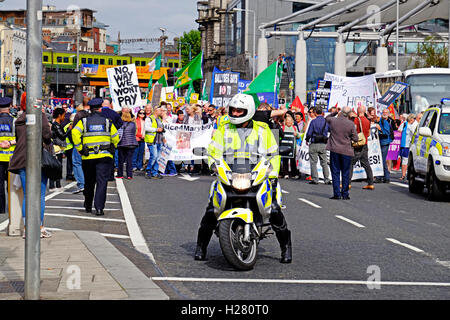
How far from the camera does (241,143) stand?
1002cm

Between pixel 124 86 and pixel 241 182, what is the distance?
71.3 feet

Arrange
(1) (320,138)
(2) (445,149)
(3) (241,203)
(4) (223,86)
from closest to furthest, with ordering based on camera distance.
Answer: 1. (3) (241,203)
2. (2) (445,149)
3. (1) (320,138)
4. (4) (223,86)

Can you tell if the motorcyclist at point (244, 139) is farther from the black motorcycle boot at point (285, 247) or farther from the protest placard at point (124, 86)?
the protest placard at point (124, 86)

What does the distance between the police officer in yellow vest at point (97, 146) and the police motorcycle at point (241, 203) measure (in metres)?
5.41

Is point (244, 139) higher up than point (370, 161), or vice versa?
point (244, 139)

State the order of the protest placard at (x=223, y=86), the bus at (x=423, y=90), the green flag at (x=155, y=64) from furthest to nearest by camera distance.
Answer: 1. the green flag at (x=155, y=64)
2. the protest placard at (x=223, y=86)
3. the bus at (x=423, y=90)

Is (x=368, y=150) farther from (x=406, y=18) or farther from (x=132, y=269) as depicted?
(x=406, y=18)

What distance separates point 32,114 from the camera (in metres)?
7.10

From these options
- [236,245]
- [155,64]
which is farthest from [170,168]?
[236,245]

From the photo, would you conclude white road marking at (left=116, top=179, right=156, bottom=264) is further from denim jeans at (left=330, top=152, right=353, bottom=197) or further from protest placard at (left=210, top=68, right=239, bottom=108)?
protest placard at (left=210, top=68, right=239, bottom=108)

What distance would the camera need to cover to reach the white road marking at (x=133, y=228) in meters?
11.2

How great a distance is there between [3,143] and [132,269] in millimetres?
5109

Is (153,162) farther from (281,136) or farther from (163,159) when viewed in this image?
(281,136)

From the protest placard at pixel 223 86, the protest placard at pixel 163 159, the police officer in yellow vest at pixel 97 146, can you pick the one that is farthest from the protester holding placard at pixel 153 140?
the protest placard at pixel 223 86
